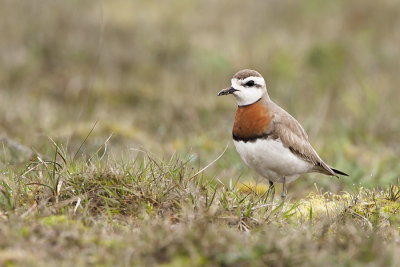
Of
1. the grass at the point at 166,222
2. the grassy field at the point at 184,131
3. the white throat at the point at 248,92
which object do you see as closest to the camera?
the grass at the point at 166,222

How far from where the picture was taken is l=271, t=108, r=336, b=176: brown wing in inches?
225

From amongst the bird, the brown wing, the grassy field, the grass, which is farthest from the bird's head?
the grass

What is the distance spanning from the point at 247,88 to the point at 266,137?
0.56 meters

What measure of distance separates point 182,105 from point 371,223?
5.45m

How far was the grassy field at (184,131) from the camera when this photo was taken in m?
4.00

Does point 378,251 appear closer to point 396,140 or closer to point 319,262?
point 319,262

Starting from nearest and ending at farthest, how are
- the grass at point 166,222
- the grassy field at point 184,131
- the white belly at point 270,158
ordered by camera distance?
1. the grass at point 166,222
2. the grassy field at point 184,131
3. the white belly at point 270,158

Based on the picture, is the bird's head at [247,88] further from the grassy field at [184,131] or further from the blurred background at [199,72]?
the blurred background at [199,72]

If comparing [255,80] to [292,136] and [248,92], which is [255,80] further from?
[292,136]

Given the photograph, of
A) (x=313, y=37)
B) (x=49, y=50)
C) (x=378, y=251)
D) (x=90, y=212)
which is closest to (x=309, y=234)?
(x=378, y=251)

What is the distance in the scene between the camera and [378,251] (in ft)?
12.7

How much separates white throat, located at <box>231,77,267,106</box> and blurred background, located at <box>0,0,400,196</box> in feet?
4.27

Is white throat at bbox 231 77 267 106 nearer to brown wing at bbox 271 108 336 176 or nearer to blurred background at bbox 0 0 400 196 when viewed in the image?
brown wing at bbox 271 108 336 176

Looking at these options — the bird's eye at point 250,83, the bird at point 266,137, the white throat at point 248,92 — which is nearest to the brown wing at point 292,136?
the bird at point 266,137
